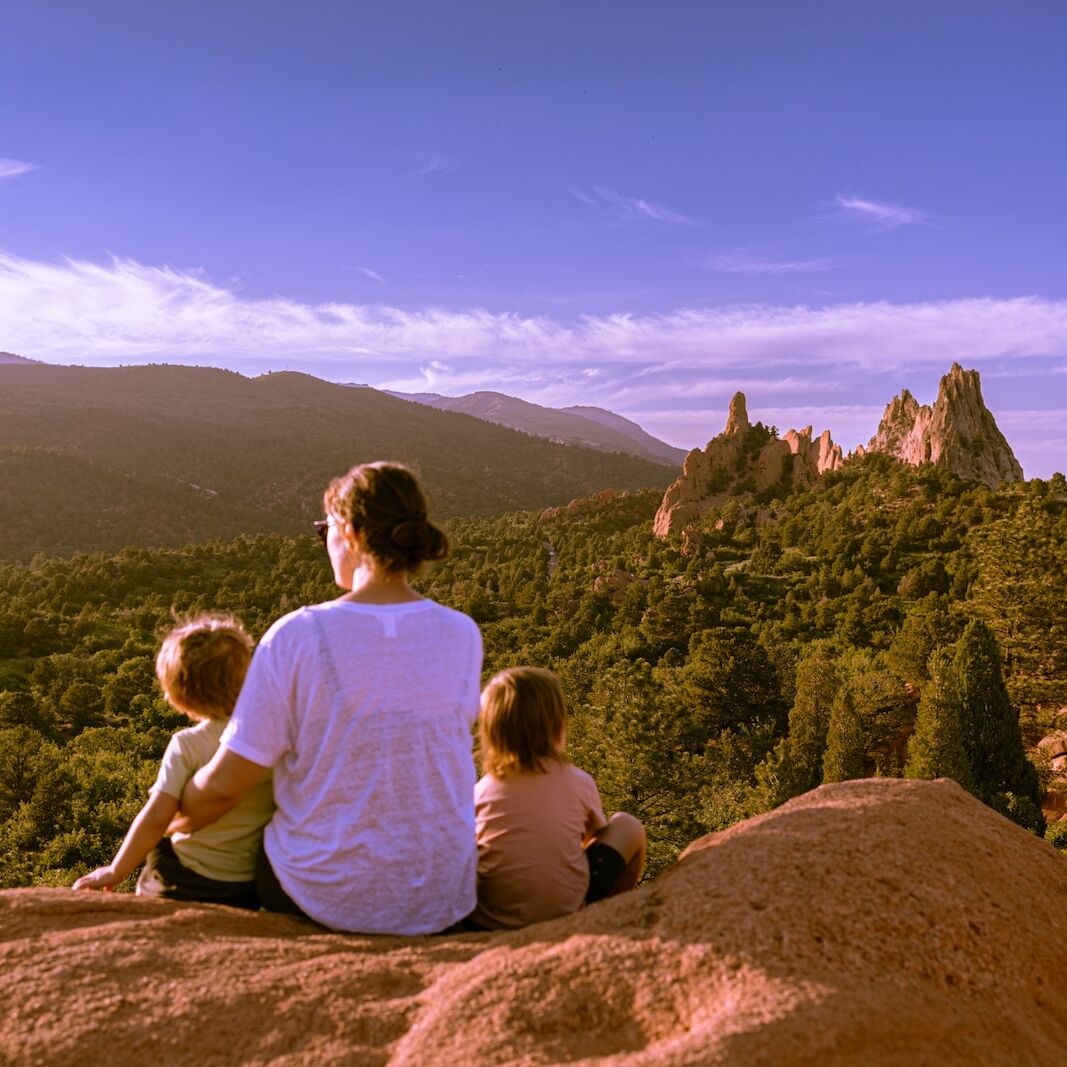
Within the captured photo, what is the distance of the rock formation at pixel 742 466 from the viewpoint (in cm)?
7425

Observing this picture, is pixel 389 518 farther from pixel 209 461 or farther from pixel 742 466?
pixel 209 461

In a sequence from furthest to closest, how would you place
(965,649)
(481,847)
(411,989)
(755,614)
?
(755,614)
(965,649)
(481,847)
(411,989)

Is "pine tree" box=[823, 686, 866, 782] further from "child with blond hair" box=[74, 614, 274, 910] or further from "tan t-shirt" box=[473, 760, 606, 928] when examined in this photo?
"child with blond hair" box=[74, 614, 274, 910]

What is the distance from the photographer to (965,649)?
2177 centimetres

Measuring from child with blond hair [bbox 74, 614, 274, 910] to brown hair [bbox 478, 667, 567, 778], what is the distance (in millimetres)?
1015

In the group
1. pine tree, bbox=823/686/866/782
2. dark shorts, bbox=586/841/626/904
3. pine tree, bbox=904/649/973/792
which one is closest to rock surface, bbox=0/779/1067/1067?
dark shorts, bbox=586/841/626/904

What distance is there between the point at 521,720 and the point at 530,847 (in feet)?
1.79

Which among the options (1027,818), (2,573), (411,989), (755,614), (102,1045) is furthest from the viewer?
(2,573)

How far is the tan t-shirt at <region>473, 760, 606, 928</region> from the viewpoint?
3373mm

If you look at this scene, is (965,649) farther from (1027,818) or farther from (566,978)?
(566,978)

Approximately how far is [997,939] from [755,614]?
44985 mm

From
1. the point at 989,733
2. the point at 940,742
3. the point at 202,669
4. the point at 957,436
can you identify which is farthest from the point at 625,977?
the point at 957,436

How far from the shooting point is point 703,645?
1368 inches

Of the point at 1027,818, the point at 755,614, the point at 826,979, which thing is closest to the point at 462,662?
the point at 826,979
